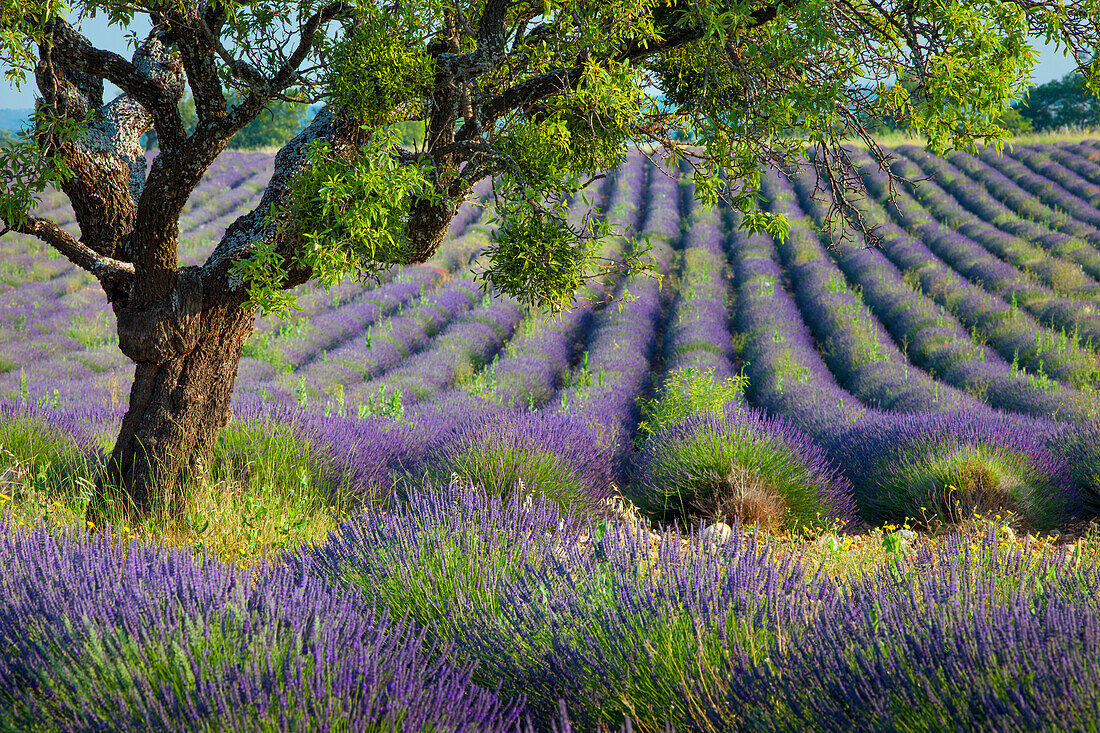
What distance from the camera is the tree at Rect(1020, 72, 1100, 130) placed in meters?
38.1

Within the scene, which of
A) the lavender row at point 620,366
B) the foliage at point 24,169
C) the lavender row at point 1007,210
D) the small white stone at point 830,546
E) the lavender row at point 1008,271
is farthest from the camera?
the lavender row at point 1007,210

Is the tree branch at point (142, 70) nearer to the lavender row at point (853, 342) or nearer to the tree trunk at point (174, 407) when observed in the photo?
the tree trunk at point (174, 407)

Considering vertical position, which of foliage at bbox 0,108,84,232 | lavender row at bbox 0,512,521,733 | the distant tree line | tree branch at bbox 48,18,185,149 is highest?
the distant tree line

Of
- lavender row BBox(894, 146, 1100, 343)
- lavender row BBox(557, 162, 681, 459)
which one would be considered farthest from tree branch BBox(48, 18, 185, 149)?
lavender row BBox(894, 146, 1100, 343)

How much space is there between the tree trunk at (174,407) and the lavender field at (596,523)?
311 millimetres

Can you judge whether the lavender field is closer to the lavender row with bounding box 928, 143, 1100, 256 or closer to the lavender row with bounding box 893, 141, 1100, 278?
the lavender row with bounding box 893, 141, 1100, 278

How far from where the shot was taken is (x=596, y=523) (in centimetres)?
424

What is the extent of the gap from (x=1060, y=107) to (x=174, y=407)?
51821mm

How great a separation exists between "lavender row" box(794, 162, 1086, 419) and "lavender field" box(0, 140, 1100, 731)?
0.05 metres

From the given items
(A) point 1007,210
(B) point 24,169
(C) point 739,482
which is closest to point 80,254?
(B) point 24,169

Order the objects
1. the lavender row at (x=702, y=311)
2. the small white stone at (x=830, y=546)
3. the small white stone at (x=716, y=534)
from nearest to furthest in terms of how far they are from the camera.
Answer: the small white stone at (x=716, y=534), the small white stone at (x=830, y=546), the lavender row at (x=702, y=311)

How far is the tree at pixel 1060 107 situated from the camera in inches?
1500

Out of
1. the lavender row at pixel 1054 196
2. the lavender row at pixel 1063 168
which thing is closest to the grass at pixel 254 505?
the lavender row at pixel 1054 196

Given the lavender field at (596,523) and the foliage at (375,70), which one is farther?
the foliage at (375,70)
